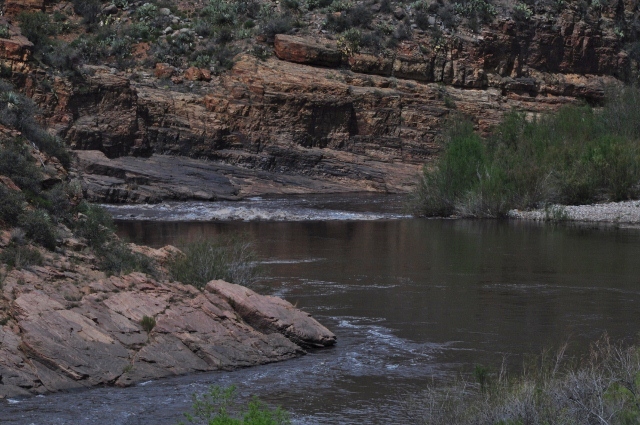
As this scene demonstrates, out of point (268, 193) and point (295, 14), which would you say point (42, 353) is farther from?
point (295, 14)

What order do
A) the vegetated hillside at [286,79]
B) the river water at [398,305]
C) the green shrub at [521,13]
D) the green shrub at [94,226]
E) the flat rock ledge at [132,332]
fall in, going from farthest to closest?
the green shrub at [521,13]
the vegetated hillside at [286,79]
the green shrub at [94,226]
the flat rock ledge at [132,332]
the river water at [398,305]

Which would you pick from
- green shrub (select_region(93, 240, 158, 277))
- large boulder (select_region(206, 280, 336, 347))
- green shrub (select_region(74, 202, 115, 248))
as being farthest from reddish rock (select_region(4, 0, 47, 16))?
large boulder (select_region(206, 280, 336, 347))

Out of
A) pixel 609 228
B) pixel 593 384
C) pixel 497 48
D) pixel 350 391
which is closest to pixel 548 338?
pixel 350 391

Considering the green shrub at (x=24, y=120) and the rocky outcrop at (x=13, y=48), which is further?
the rocky outcrop at (x=13, y=48)

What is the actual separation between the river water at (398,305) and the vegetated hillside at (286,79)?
474 inches

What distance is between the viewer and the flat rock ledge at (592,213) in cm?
3284

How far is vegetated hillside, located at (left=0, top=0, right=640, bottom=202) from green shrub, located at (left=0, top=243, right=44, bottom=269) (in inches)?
1022

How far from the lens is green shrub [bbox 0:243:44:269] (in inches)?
489

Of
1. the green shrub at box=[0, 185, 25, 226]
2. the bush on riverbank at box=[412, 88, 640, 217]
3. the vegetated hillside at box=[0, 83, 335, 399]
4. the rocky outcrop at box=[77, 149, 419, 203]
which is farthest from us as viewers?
the rocky outcrop at box=[77, 149, 419, 203]

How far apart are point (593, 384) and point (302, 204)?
107ft

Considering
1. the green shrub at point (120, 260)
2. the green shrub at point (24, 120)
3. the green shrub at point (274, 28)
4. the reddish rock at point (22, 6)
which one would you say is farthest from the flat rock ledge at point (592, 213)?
the reddish rock at point (22, 6)

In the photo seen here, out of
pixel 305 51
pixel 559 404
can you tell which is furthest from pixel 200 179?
pixel 559 404

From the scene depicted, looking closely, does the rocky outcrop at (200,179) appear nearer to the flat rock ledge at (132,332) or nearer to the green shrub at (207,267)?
the green shrub at (207,267)

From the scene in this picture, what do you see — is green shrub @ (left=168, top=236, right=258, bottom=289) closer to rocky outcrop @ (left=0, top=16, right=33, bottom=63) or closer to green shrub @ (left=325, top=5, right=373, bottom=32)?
rocky outcrop @ (left=0, top=16, right=33, bottom=63)
